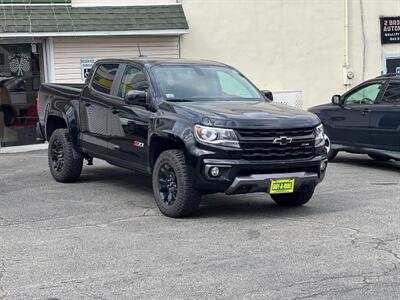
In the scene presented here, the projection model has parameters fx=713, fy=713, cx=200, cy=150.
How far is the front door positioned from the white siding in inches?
239

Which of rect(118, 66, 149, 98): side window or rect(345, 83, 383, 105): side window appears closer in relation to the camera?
rect(118, 66, 149, 98): side window

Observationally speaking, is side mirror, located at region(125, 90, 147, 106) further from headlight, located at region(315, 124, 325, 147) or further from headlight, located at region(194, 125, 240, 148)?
headlight, located at region(315, 124, 325, 147)

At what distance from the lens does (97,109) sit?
386 inches

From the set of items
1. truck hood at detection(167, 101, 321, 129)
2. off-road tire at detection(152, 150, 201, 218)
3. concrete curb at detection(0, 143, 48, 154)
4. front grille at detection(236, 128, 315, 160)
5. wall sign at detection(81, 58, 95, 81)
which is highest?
wall sign at detection(81, 58, 95, 81)

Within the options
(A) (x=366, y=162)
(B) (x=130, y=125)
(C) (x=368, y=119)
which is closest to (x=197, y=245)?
(B) (x=130, y=125)

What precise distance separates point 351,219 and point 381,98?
4546 mm

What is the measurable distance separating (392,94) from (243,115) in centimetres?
503

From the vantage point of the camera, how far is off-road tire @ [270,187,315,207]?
349 inches

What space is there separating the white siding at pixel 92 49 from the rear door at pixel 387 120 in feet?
18.9

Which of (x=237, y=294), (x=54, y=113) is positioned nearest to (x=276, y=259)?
(x=237, y=294)

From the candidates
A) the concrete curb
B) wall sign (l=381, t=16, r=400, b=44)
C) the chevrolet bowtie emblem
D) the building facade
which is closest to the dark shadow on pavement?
the building facade

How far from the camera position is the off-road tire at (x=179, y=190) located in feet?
26.2

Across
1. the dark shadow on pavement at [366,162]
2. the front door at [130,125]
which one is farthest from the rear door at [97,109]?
the dark shadow on pavement at [366,162]

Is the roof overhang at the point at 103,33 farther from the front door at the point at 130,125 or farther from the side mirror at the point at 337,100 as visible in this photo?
the front door at the point at 130,125
